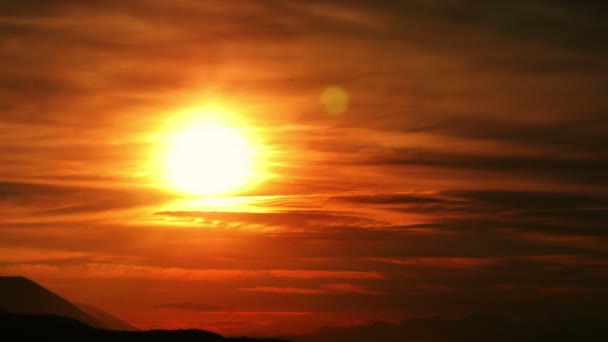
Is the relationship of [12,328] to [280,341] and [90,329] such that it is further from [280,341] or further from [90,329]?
[280,341]

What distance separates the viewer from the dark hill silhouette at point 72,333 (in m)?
132

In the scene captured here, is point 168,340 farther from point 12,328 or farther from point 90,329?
point 12,328

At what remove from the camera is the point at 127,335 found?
451 ft

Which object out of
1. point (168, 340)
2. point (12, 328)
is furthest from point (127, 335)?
point (12, 328)

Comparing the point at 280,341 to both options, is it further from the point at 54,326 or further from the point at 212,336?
the point at 54,326

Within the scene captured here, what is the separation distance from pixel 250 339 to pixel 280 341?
19.1ft

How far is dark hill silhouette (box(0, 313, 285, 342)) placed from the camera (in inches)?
5217

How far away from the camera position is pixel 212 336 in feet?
467

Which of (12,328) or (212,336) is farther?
(212,336)

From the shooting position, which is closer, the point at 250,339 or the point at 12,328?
the point at 12,328

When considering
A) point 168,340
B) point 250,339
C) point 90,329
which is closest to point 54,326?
point 90,329

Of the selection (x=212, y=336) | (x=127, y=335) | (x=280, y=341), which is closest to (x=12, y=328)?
(x=127, y=335)

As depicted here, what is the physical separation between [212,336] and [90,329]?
2201 cm

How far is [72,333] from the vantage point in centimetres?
13662
